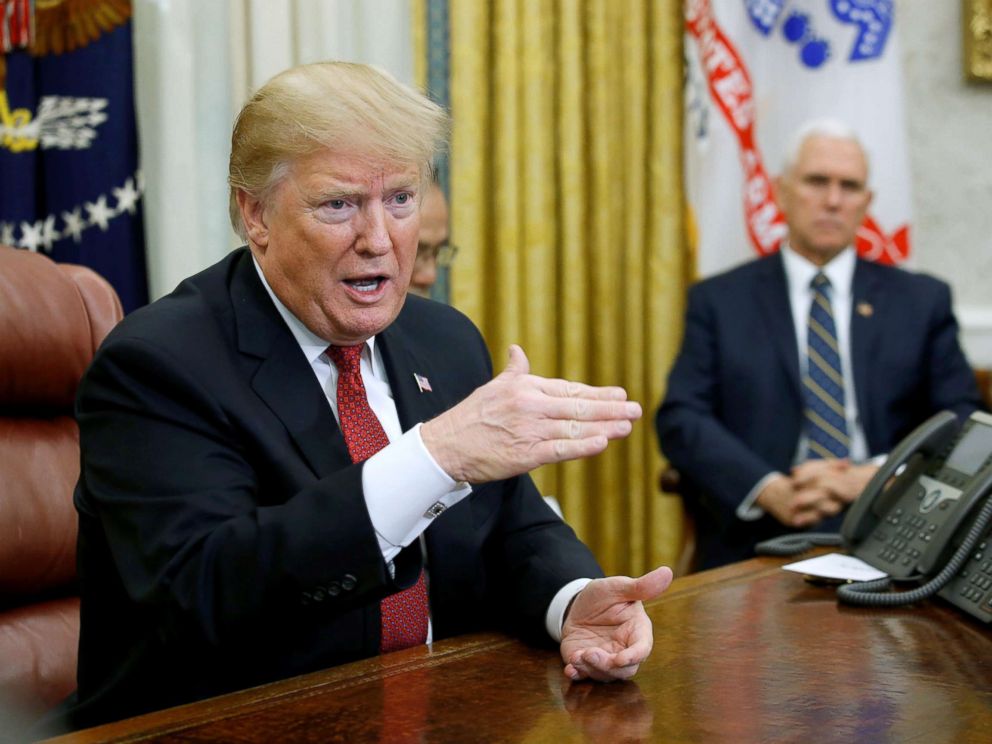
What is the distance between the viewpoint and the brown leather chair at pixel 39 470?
194 cm

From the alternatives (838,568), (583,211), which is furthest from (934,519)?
(583,211)

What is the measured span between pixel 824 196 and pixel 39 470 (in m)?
2.53

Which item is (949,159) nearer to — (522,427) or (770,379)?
(770,379)

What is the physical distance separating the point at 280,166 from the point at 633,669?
84 cm

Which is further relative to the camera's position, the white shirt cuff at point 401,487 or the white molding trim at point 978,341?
the white molding trim at point 978,341

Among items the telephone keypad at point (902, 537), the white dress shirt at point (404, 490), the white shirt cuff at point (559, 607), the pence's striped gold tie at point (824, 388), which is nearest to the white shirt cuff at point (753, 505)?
the pence's striped gold tie at point (824, 388)

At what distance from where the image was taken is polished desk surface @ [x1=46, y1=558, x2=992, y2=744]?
1.27m

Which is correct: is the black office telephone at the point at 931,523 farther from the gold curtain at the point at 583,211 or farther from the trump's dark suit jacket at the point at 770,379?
the gold curtain at the point at 583,211

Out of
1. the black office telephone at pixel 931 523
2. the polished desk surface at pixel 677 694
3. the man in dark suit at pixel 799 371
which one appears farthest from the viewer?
the man in dark suit at pixel 799 371

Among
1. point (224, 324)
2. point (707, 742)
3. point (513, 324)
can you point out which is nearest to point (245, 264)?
point (224, 324)

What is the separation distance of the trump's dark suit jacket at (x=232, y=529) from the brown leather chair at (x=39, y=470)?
23 centimetres

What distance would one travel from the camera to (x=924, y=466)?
6.70 ft

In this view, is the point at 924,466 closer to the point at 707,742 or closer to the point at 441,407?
the point at 441,407

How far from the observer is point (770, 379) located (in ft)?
11.6
